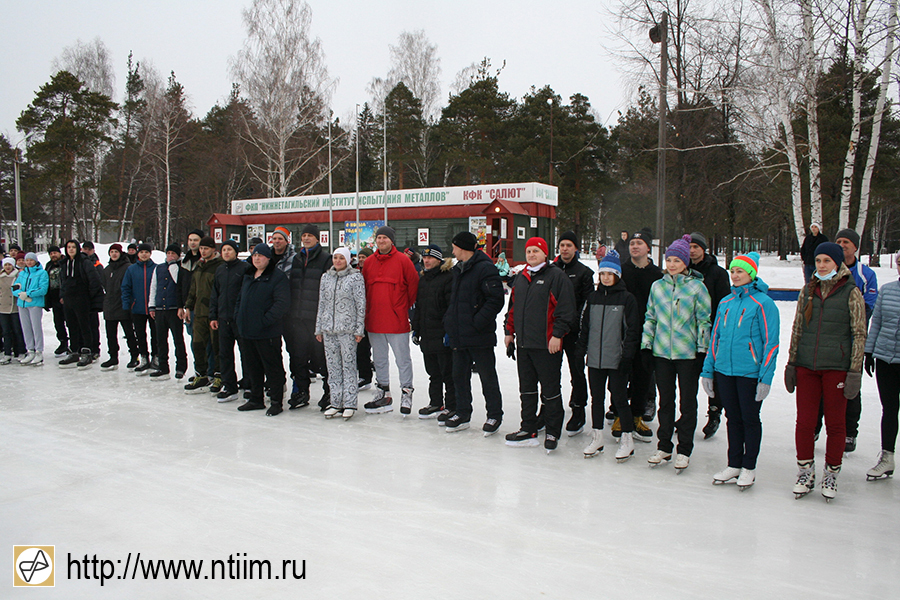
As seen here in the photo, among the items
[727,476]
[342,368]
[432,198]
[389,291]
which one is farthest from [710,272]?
[432,198]

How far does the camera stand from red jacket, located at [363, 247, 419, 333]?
18.1 ft

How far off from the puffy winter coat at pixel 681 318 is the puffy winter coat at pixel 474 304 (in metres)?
1.32

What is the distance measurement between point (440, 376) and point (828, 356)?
3.26m

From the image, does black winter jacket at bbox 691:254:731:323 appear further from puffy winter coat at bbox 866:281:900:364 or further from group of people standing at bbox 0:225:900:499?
puffy winter coat at bbox 866:281:900:364

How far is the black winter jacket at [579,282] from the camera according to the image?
4.81 m

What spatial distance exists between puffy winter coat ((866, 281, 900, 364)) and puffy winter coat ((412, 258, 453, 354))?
10.8ft

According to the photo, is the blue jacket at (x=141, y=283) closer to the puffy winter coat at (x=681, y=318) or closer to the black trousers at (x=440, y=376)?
the black trousers at (x=440, y=376)

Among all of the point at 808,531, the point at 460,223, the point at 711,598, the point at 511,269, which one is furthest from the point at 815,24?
the point at 711,598

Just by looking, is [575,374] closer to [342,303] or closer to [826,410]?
[826,410]

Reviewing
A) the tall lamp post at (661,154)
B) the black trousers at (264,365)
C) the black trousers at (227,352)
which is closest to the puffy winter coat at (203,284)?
the black trousers at (227,352)

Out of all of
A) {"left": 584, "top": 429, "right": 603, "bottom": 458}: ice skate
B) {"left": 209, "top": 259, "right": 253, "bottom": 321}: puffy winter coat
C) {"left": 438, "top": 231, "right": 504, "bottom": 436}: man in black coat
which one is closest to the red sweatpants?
{"left": 584, "top": 429, "right": 603, "bottom": 458}: ice skate

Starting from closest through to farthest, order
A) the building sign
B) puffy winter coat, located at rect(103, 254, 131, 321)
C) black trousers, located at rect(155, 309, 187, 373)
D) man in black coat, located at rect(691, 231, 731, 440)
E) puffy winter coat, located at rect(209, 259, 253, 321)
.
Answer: man in black coat, located at rect(691, 231, 731, 440), puffy winter coat, located at rect(209, 259, 253, 321), black trousers, located at rect(155, 309, 187, 373), puffy winter coat, located at rect(103, 254, 131, 321), the building sign

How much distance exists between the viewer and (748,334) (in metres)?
3.70

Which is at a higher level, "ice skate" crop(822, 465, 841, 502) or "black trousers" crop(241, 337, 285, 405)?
"black trousers" crop(241, 337, 285, 405)
